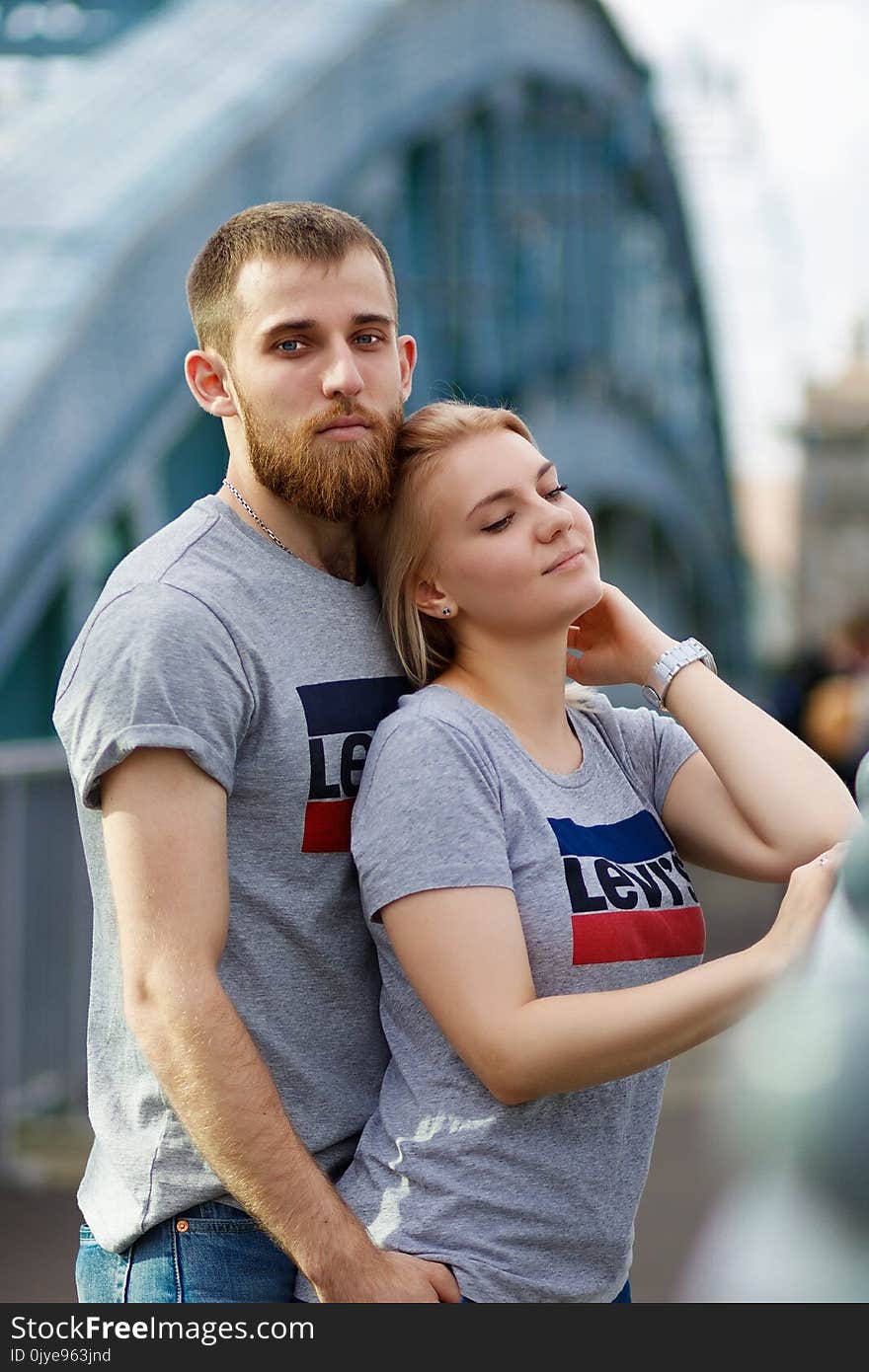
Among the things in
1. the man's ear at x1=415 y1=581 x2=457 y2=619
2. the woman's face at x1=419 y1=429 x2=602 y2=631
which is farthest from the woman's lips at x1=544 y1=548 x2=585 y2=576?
the man's ear at x1=415 y1=581 x2=457 y2=619

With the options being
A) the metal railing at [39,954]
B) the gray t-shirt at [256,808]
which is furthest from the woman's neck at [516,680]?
the metal railing at [39,954]

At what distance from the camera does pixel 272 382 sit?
2.22 m

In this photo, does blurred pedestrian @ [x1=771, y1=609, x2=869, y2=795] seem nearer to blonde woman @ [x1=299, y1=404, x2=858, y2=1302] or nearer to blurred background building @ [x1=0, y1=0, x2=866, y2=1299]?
blurred background building @ [x1=0, y1=0, x2=866, y2=1299]

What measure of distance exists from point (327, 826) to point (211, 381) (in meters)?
0.64

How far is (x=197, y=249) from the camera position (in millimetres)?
7609

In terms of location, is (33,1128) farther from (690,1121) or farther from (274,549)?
(274,549)

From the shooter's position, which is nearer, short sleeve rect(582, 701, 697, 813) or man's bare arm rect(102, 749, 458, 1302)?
man's bare arm rect(102, 749, 458, 1302)

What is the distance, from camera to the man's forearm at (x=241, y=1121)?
6.56ft

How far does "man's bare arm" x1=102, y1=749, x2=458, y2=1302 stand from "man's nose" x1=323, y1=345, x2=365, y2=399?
0.52 metres

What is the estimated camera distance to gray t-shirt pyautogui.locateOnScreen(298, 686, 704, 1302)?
2.02 metres

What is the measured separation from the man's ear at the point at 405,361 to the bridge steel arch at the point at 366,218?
371mm

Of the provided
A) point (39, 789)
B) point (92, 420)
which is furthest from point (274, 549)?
point (92, 420)

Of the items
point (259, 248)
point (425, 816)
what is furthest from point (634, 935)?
point (259, 248)

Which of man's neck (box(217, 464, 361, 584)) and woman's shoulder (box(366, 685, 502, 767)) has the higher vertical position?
man's neck (box(217, 464, 361, 584))
